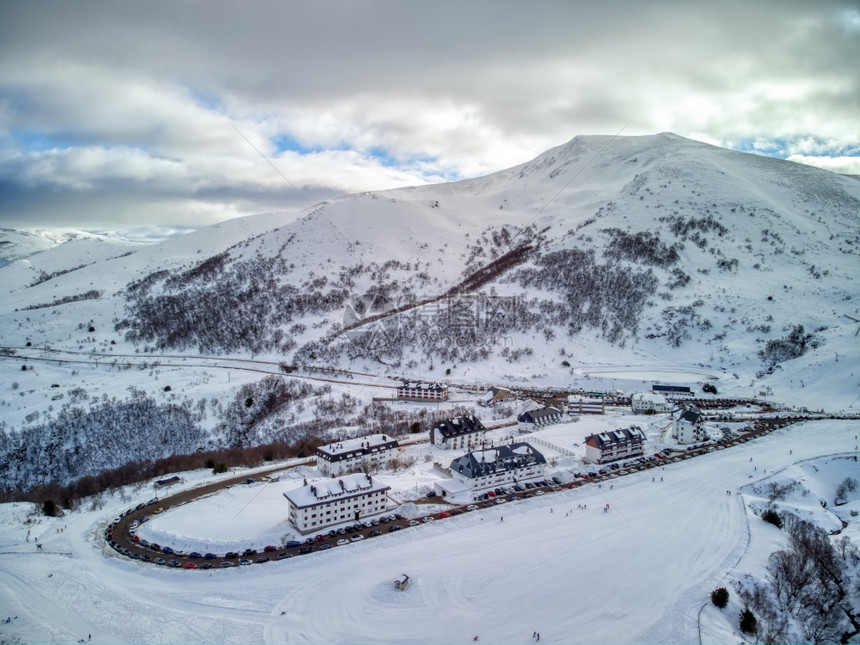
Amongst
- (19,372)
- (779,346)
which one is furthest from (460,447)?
(19,372)

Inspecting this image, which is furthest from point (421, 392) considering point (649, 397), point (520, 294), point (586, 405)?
point (520, 294)

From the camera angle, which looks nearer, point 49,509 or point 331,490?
point 331,490

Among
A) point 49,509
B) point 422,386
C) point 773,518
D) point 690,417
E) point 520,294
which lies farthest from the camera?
point 520,294

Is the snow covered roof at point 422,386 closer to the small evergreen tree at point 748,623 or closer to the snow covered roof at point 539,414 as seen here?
the snow covered roof at point 539,414

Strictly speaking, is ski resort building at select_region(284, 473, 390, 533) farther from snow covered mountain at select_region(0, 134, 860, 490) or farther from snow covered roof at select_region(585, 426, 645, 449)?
snow covered mountain at select_region(0, 134, 860, 490)

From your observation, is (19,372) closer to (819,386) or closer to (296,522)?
(296,522)

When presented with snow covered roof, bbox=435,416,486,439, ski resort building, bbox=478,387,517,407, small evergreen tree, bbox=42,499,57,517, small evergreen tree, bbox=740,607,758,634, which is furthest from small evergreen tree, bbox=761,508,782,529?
small evergreen tree, bbox=42,499,57,517

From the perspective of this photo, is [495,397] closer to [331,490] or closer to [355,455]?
[355,455]
